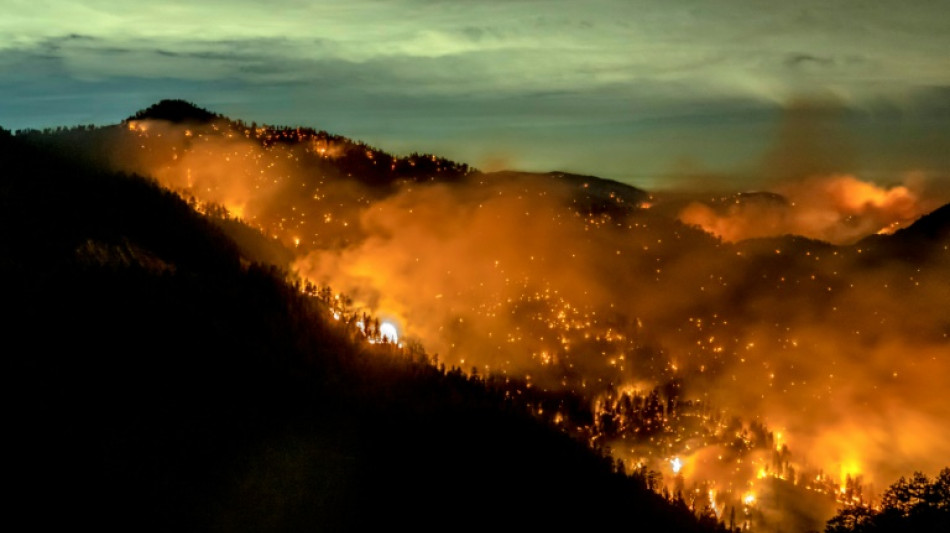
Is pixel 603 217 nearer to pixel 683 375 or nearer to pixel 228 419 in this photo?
pixel 683 375

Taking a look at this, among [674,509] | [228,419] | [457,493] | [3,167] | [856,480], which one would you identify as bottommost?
[856,480]

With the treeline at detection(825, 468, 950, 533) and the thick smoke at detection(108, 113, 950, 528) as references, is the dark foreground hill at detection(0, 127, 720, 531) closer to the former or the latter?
the treeline at detection(825, 468, 950, 533)

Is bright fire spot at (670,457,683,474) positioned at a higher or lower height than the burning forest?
lower

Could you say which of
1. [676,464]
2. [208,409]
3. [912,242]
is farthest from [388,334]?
[912,242]

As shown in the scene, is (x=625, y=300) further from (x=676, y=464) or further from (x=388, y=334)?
(x=388, y=334)

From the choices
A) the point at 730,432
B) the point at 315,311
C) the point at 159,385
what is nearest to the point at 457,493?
the point at 159,385

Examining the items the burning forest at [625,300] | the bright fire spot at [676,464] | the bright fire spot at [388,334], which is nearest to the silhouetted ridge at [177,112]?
the burning forest at [625,300]

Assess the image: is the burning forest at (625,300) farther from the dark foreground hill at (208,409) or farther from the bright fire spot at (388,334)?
the dark foreground hill at (208,409)

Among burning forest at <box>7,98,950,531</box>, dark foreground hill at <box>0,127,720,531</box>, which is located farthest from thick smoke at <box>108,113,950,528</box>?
dark foreground hill at <box>0,127,720,531</box>
